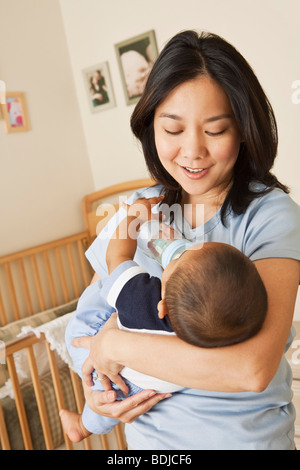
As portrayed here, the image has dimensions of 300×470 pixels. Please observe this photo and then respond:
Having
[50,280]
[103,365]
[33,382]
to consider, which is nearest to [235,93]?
[103,365]

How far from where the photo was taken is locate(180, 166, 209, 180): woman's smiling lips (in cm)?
93

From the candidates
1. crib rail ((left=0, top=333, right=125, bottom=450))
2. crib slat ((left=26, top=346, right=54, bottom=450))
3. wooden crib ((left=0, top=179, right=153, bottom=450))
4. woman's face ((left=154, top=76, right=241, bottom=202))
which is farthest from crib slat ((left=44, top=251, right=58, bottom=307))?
woman's face ((left=154, top=76, right=241, bottom=202))

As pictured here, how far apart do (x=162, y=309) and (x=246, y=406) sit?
0.84 feet

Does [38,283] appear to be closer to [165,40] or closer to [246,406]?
[165,40]

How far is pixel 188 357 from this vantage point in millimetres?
712

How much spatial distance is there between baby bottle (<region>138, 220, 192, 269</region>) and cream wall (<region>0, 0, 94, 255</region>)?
2.11 m

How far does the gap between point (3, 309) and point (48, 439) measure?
1.21 metres

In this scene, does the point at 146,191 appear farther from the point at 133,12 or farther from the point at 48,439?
the point at 133,12

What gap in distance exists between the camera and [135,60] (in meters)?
2.97

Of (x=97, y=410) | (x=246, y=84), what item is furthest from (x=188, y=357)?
(x=246, y=84)

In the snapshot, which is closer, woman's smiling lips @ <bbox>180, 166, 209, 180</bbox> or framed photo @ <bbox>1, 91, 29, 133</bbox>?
woman's smiling lips @ <bbox>180, 166, 209, 180</bbox>

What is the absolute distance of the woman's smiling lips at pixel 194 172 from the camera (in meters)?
0.93

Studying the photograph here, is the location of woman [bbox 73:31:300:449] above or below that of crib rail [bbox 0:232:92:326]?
above

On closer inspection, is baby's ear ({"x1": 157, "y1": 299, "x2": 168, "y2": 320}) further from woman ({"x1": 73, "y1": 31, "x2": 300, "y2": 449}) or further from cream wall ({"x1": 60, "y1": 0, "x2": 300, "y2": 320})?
cream wall ({"x1": 60, "y1": 0, "x2": 300, "y2": 320})
